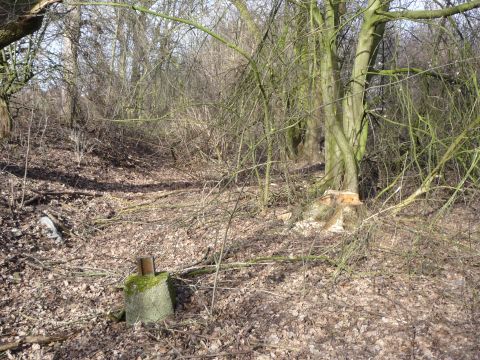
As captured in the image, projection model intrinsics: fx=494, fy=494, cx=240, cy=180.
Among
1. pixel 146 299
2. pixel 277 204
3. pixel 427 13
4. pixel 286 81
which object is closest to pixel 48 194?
pixel 277 204

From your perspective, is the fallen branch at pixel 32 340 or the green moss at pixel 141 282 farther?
the green moss at pixel 141 282

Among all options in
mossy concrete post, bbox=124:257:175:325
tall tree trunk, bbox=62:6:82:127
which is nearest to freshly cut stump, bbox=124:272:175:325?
mossy concrete post, bbox=124:257:175:325

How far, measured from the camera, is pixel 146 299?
12.4 feet

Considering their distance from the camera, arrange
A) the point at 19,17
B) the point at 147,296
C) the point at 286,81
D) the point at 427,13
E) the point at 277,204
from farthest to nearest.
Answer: the point at 277,204
the point at 286,81
the point at 19,17
the point at 427,13
the point at 147,296

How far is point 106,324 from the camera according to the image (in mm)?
3889

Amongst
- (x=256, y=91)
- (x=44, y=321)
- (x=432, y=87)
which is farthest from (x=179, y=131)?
(x=44, y=321)

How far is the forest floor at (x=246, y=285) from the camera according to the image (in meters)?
3.52

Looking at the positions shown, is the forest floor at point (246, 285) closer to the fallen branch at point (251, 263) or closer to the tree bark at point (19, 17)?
the fallen branch at point (251, 263)

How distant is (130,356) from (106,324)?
1.82 feet

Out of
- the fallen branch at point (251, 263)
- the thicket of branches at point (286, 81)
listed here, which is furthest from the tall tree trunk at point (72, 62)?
the fallen branch at point (251, 263)

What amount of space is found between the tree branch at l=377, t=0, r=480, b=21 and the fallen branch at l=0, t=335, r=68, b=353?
15.0 feet

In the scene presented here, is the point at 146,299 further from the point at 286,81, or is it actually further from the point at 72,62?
the point at 72,62

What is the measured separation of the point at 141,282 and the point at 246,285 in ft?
3.59

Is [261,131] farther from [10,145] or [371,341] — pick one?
[10,145]
